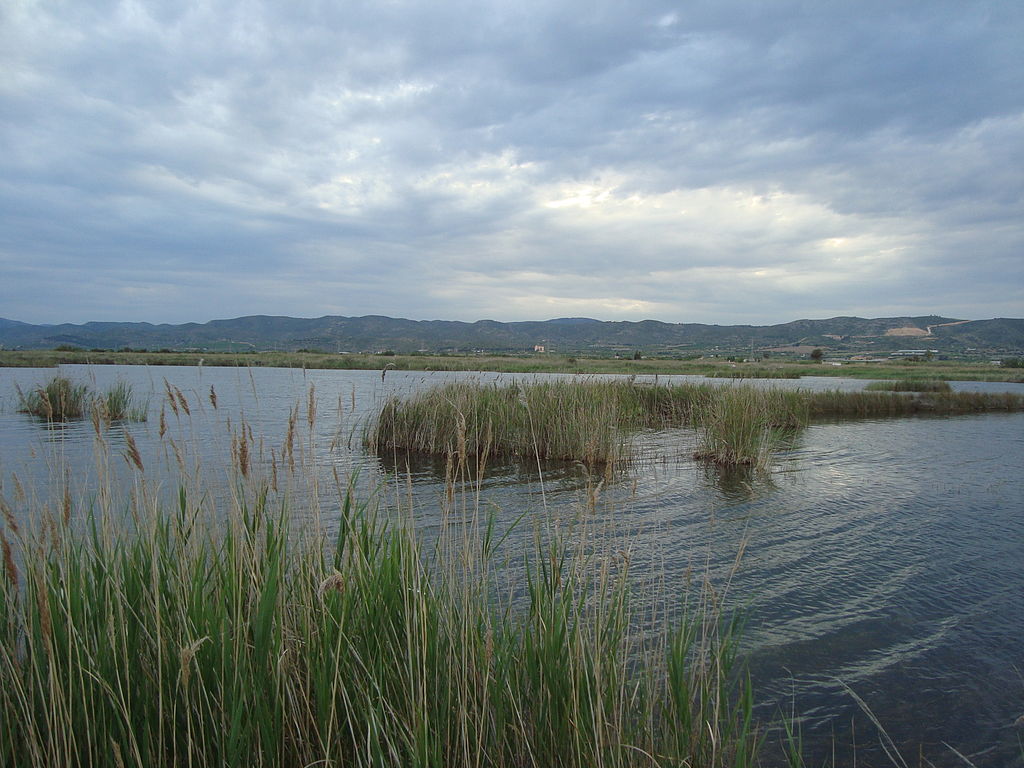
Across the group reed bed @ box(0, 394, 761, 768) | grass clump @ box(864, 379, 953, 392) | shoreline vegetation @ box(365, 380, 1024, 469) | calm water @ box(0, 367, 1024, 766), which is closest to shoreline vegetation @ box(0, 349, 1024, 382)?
grass clump @ box(864, 379, 953, 392)

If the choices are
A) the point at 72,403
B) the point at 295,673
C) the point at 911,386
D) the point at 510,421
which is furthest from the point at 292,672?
the point at 911,386

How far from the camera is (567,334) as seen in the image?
152m

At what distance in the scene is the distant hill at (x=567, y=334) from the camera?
10294 cm

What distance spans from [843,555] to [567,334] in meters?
145

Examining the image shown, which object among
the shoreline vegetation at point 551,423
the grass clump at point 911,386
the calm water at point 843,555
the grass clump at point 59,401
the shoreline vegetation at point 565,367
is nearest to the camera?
the calm water at point 843,555

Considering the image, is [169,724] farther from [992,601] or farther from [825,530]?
[825,530]

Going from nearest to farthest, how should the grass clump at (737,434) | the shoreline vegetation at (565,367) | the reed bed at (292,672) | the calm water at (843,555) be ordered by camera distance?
the reed bed at (292,672) → the calm water at (843,555) → the grass clump at (737,434) → the shoreline vegetation at (565,367)

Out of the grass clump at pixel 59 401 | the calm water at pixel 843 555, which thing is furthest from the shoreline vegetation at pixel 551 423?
the grass clump at pixel 59 401

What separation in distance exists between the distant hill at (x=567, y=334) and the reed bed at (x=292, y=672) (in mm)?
83209

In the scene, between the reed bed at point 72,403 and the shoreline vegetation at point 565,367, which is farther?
the shoreline vegetation at point 565,367

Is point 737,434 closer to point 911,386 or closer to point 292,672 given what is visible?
point 292,672

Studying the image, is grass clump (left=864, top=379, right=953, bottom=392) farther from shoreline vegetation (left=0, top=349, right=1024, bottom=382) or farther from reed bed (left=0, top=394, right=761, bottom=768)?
reed bed (left=0, top=394, right=761, bottom=768)

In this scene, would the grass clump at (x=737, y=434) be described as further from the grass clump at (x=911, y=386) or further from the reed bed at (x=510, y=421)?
the grass clump at (x=911, y=386)

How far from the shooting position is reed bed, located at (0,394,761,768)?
2.53 metres
